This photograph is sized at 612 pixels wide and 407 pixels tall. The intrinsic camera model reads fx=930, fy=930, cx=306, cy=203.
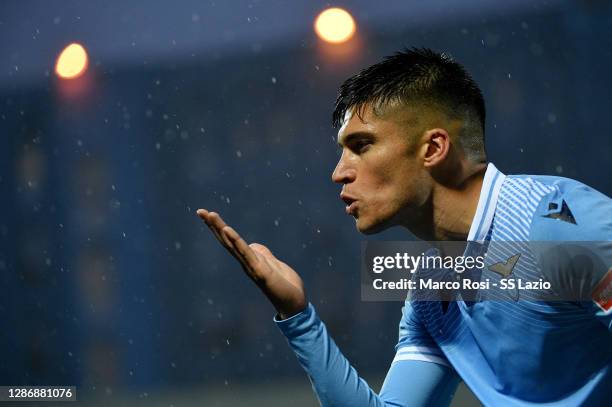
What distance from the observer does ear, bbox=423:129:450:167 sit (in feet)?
11.4

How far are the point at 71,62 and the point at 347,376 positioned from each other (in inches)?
610

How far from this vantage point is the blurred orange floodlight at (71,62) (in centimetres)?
1752

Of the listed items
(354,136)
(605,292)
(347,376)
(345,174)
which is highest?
(354,136)

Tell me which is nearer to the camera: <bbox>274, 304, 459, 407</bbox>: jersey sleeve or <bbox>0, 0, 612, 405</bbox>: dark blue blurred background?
<bbox>274, 304, 459, 407</bbox>: jersey sleeve

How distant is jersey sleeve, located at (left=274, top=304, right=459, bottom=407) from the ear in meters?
0.71

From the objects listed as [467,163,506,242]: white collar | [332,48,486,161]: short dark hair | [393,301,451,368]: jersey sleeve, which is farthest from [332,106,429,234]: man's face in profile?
[393,301,451,368]: jersey sleeve

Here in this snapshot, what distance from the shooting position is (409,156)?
3.53 m

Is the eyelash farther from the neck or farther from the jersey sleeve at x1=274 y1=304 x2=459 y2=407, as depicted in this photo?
the jersey sleeve at x1=274 y1=304 x2=459 y2=407

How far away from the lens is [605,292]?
3025 millimetres

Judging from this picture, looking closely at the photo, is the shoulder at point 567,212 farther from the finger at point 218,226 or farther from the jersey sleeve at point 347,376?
the finger at point 218,226

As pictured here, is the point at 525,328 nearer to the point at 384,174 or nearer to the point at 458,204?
the point at 458,204

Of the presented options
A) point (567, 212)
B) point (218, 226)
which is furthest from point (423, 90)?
point (218, 226)

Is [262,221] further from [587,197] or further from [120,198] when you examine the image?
[587,197]

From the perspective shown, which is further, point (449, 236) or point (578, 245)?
point (449, 236)
